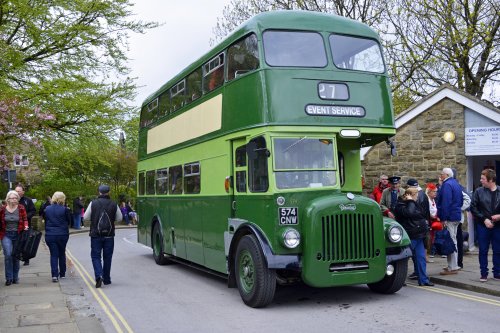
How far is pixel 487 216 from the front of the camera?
955 centimetres

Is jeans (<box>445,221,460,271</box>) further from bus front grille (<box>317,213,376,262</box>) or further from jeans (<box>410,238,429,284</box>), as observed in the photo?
bus front grille (<box>317,213,376,262</box>)

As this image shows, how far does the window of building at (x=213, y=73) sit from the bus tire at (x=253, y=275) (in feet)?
9.96

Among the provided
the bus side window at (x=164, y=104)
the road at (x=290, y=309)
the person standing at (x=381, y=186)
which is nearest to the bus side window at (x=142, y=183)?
the bus side window at (x=164, y=104)

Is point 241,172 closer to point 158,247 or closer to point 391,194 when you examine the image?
point 391,194

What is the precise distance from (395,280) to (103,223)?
534 centimetres

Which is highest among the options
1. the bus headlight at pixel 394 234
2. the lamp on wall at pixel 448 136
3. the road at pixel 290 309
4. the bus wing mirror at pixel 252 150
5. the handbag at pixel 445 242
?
the lamp on wall at pixel 448 136

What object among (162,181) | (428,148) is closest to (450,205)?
(428,148)

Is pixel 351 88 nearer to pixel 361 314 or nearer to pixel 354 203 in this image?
pixel 354 203

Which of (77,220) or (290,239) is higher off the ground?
(290,239)

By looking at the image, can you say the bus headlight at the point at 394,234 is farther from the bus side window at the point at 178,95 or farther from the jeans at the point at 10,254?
the jeans at the point at 10,254

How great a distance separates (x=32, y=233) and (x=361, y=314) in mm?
6756

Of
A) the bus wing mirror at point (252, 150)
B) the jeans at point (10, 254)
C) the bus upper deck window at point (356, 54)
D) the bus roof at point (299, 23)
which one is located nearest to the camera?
the bus wing mirror at point (252, 150)

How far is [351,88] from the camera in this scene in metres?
8.71

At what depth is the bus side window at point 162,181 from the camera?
13.7 m
